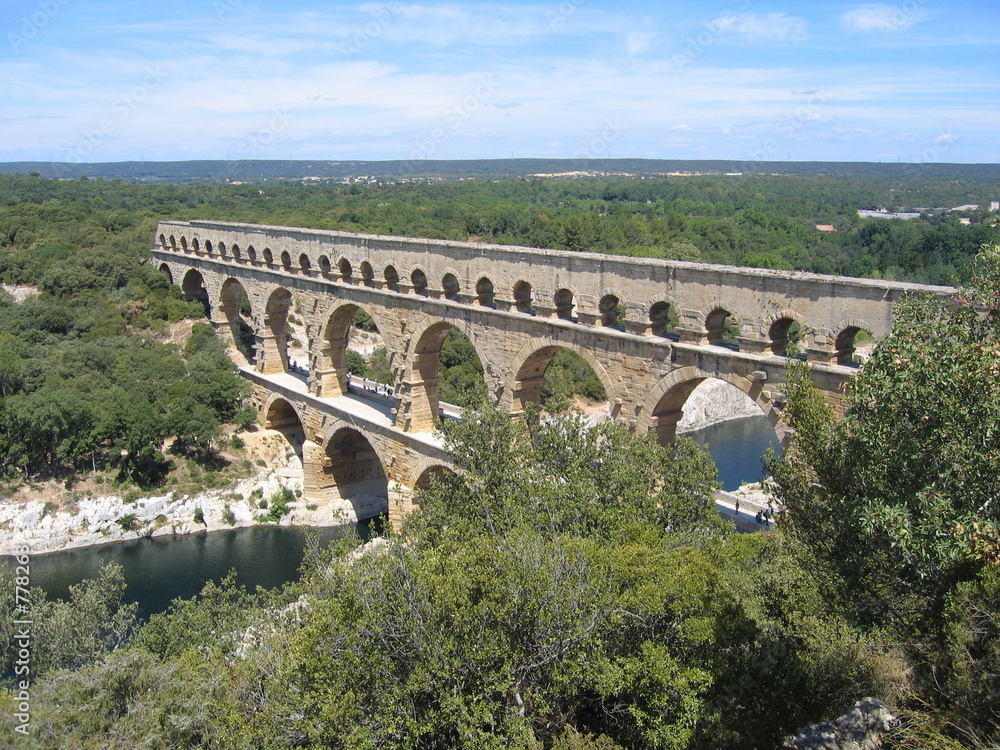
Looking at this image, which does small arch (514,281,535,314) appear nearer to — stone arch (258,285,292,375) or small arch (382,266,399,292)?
small arch (382,266,399,292)

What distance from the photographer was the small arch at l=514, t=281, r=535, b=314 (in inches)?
709

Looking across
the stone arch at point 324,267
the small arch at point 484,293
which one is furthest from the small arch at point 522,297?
the stone arch at point 324,267

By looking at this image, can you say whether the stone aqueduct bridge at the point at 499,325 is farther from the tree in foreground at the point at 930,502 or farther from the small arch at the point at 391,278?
the tree in foreground at the point at 930,502

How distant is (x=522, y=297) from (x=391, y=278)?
4.73 m

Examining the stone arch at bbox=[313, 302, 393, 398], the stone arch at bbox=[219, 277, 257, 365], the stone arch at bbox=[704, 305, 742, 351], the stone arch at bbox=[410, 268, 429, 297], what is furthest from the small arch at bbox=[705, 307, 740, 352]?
the stone arch at bbox=[219, 277, 257, 365]

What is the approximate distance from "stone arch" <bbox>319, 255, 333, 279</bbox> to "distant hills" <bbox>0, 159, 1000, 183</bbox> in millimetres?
112703

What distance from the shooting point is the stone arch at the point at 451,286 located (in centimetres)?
1966

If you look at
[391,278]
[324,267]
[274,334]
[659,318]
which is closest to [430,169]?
[274,334]

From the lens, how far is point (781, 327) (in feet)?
45.0

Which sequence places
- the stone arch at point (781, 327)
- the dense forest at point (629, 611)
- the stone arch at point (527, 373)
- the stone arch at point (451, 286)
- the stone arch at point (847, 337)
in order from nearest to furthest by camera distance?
the dense forest at point (629, 611), the stone arch at point (847, 337), the stone arch at point (781, 327), the stone arch at point (527, 373), the stone arch at point (451, 286)

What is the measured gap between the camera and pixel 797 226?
190 feet

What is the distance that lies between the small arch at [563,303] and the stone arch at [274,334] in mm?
13003

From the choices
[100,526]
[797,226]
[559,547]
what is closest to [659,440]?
[559,547]

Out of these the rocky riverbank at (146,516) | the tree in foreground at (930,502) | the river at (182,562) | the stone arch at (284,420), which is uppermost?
the tree in foreground at (930,502)
